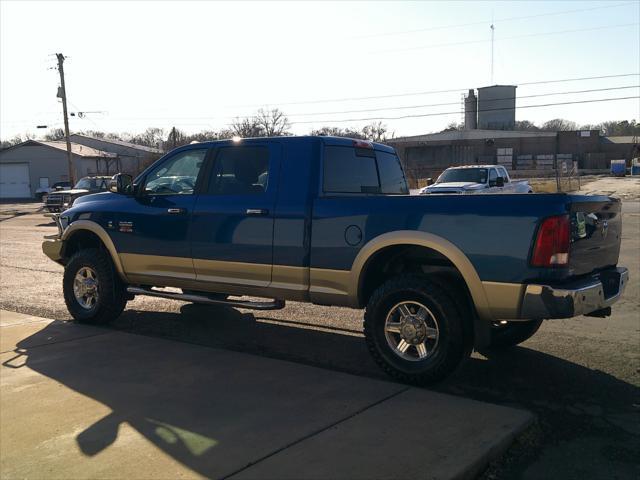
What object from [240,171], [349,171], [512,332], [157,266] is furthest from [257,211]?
[512,332]

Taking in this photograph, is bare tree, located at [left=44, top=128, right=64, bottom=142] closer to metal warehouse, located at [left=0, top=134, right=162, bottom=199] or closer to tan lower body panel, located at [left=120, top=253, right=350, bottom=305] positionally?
Result: metal warehouse, located at [left=0, top=134, right=162, bottom=199]

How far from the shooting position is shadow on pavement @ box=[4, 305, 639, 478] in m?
4.11

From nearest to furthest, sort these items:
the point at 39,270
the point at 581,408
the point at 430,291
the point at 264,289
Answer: the point at 581,408, the point at 430,291, the point at 264,289, the point at 39,270

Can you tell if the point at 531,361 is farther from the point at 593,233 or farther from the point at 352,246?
the point at 352,246

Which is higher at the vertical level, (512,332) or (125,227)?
(125,227)

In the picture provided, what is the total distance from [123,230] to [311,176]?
2.48 m

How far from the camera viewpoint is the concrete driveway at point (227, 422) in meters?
3.63

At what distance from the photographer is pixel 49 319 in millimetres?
7746

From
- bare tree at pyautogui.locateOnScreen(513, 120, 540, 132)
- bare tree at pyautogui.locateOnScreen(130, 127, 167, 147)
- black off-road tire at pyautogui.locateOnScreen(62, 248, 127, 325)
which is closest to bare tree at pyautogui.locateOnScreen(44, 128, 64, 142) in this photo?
bare tree at pyautogui.locateOnScreen(130, 127, 167, 147)

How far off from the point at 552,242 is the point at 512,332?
168 cm

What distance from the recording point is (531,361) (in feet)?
18.7

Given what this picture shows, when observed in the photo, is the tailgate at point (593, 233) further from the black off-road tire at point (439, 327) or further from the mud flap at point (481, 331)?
the black off-road tire at point (439, 327)

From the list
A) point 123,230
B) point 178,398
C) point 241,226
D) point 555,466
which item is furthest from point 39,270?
point 555,466

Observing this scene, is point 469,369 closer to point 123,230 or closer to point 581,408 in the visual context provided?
point 581,408
